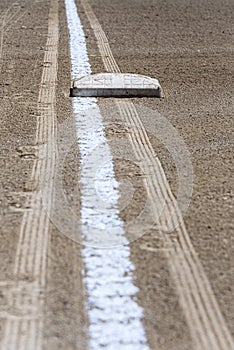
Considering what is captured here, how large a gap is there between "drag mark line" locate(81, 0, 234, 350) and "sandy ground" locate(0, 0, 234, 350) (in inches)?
1.3

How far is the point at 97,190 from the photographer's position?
4.04 m

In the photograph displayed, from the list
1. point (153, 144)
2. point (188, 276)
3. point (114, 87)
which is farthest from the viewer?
point (114, 87)

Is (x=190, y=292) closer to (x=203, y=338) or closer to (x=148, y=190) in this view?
(x=203, y=338)

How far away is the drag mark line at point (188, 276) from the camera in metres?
2.78

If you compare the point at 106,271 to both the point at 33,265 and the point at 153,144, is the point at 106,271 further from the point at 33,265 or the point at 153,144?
the point at 153,144

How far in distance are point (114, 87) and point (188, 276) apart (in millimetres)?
3272

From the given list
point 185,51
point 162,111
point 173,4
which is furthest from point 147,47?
point 173,4

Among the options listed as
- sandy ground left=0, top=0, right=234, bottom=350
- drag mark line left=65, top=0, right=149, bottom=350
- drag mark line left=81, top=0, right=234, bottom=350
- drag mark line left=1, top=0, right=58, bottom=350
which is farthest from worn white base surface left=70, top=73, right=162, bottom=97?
drag mark line left=81, top=0, right=234, bottom=350

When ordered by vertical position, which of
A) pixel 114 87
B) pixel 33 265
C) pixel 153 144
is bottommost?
pixel 114 87

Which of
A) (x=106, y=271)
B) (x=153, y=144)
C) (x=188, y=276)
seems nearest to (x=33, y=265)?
(x=106, y=271)

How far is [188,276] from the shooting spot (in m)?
3.17

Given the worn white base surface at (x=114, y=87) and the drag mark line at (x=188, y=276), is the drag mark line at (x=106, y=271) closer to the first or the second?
the drag mark line at (x=188, y=276)

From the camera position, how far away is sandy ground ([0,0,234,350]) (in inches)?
116

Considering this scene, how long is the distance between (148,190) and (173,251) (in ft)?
2.37
